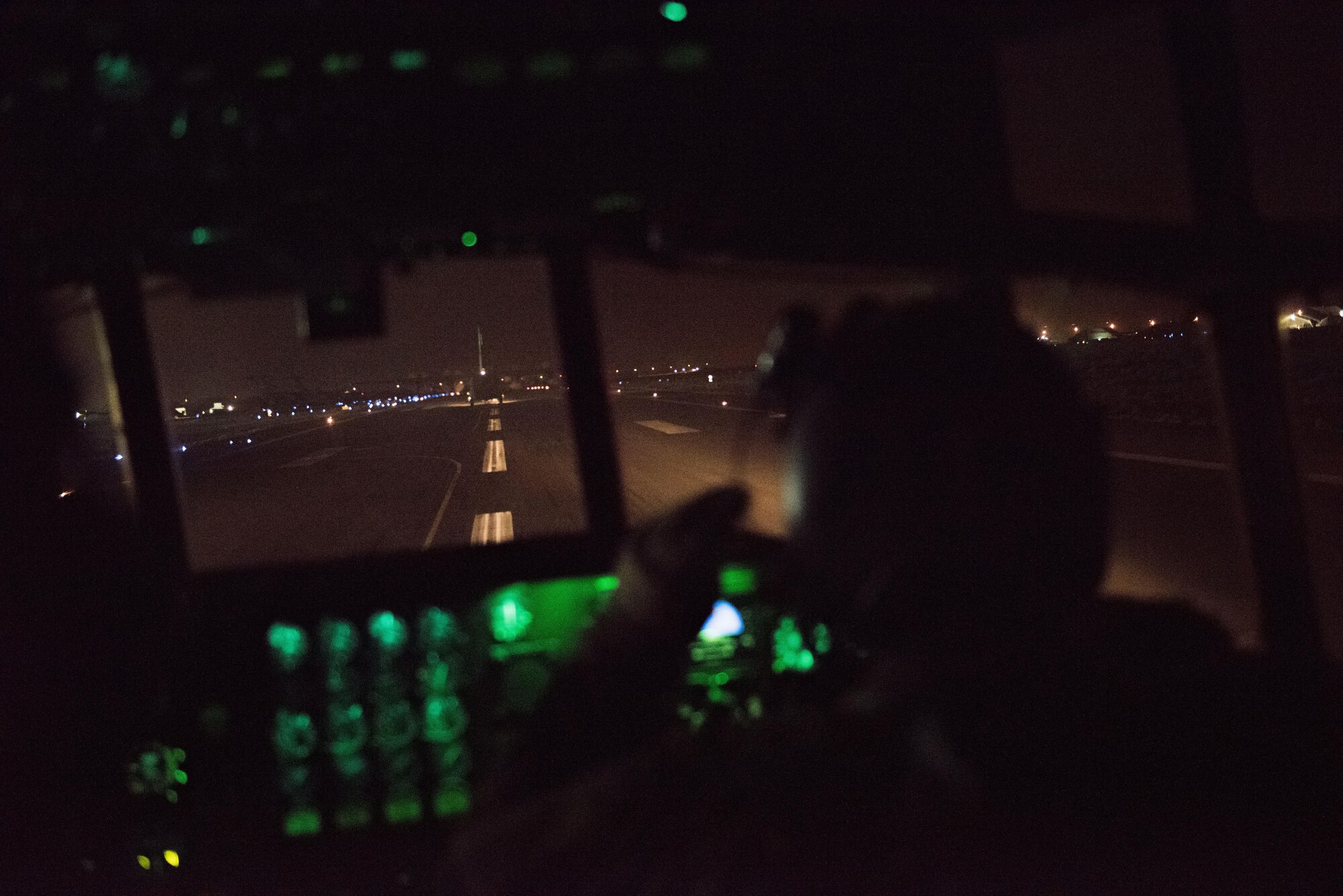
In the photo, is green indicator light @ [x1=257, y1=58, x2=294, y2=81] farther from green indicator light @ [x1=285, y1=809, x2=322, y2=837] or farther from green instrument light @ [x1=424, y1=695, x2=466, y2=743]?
green indicator light @ [x1=285, y1=809, x2=322, y2=837]

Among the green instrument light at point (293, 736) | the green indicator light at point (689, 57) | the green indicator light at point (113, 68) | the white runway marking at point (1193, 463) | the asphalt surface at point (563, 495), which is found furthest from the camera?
the white runway marking at point (1193, 463)

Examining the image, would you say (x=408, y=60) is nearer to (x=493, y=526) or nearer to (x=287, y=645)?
(x=287, y=645)

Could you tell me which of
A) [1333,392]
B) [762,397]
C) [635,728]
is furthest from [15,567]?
[1333,392]

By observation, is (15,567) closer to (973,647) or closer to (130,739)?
(130,739)

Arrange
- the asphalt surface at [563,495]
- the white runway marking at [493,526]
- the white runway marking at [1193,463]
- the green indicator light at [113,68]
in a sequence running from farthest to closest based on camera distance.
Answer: the white runway marking at [1193,463] < the white runway marking at [493,526] < the asphalt surface at [563,495] < the green indicator light at [113,68]

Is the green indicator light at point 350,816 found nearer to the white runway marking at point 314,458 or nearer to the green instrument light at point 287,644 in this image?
the green instrument light at point 287,644

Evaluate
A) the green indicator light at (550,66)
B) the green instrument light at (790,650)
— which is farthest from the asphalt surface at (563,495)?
the green indicator light at (550,66)

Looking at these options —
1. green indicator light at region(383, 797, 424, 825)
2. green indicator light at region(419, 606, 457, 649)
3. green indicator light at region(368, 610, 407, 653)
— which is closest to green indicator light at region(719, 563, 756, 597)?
green indicator light at region(419, 606, 457, 649)
